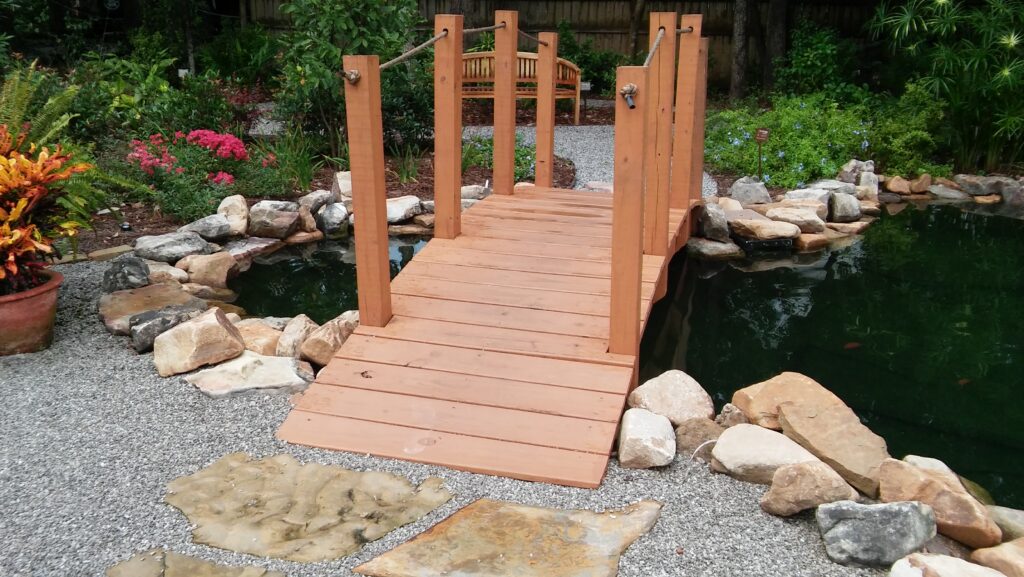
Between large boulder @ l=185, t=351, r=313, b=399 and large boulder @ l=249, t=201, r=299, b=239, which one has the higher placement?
large boulder @ l=249, t=201, r=299, b=239

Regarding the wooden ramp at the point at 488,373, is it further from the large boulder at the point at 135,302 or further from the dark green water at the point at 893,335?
the large boulder at the point at 135,302

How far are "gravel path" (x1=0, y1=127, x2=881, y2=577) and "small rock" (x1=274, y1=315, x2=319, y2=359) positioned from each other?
0.55m

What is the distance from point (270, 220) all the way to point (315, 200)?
51cm

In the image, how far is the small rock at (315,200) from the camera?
679 cm

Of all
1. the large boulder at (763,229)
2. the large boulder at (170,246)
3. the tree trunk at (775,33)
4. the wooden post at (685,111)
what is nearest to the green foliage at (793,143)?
the large boulder at (763,229)

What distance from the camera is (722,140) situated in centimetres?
891

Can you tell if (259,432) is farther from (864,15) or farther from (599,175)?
(864,15)

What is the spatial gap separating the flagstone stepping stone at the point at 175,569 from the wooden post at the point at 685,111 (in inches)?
145

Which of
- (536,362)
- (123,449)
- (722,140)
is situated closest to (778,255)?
(722,140)

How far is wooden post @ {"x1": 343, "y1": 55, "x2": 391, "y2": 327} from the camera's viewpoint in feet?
11.6

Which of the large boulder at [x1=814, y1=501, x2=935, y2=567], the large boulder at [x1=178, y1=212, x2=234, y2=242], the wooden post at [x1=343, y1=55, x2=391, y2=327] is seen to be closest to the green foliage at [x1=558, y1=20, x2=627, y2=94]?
the large boulder at [x1=178, y1=212, x2=234, y2=242]

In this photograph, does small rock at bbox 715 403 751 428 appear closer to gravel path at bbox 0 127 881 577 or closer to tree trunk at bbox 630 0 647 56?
gravel path at bbox 0 127 881 577

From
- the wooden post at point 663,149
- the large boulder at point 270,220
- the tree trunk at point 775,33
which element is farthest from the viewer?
the tree trunk at point 775,33

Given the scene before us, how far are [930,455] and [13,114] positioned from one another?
453 centimetres
